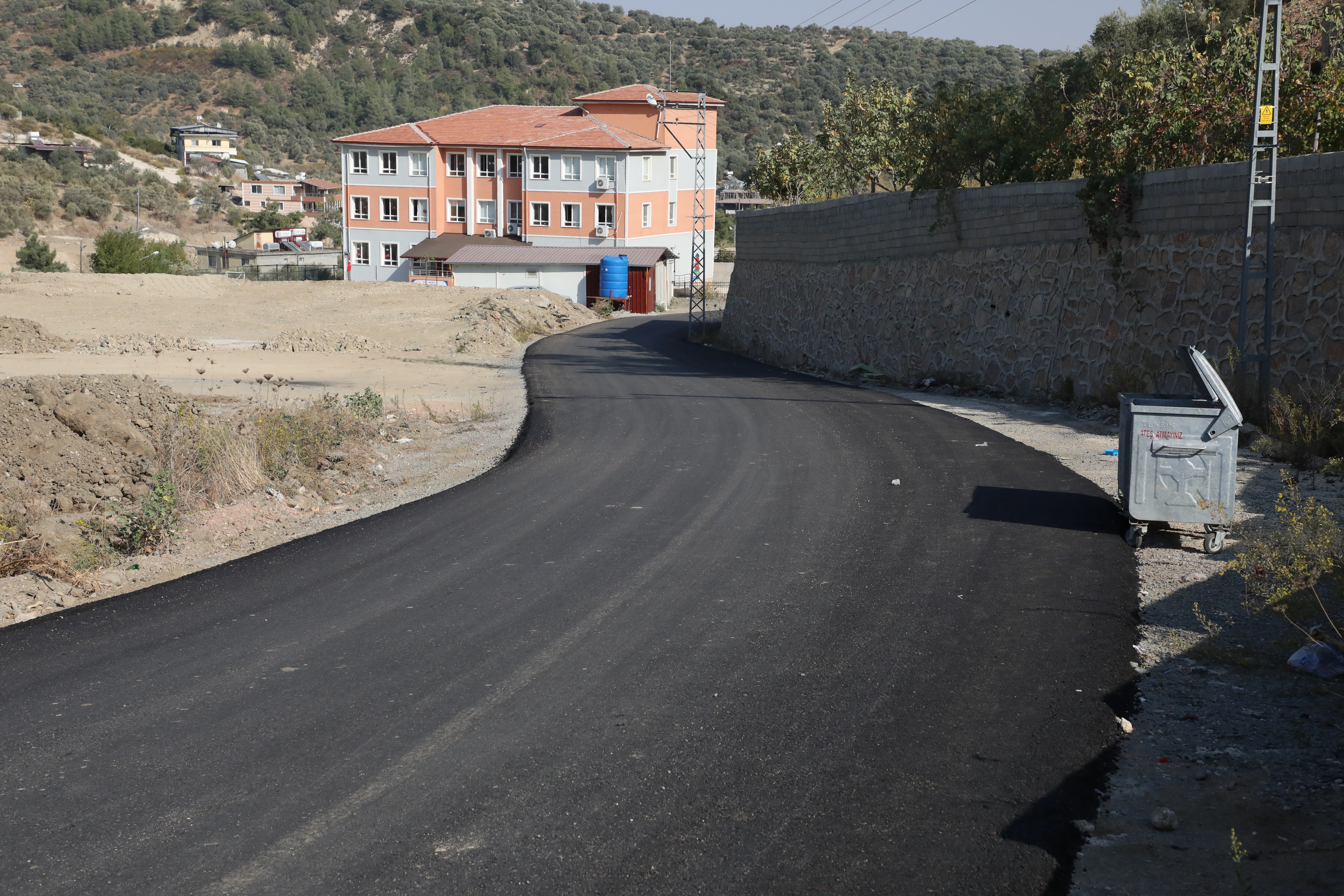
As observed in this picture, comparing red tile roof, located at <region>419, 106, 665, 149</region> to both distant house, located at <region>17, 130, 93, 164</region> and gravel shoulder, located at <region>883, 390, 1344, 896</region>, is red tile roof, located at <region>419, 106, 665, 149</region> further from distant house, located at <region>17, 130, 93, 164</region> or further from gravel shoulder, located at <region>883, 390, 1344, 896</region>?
gravel shoulder, located at <region>883, 390, 1344, 896</region>

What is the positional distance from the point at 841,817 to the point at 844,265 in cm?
2496

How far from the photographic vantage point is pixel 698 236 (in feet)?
268

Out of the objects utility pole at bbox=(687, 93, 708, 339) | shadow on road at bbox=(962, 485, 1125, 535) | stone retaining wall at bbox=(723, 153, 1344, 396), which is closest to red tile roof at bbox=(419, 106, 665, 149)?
utility pole at bbox=(687, 93, 708, 339)

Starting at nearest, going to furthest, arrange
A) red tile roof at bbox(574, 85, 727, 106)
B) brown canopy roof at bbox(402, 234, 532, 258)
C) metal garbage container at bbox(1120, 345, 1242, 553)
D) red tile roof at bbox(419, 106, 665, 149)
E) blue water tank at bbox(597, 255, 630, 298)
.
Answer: metal garbage container at bbox(1120, 345, 1242, 553), blue water tank at bbox(597, 255, 630, 298), brown canopy roof at bbox(402, 234, 532, 258), red tile roof at bbox(419, 106, 665, 149), red tile roof at bbox(574, 85, 727, 106)

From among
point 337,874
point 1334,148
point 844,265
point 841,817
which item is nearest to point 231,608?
point 337,874

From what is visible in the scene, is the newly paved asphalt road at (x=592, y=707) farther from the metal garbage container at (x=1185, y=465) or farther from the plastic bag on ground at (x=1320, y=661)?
the plastic bag on ground at (x=1320, y=661)

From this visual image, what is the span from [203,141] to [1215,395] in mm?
151330

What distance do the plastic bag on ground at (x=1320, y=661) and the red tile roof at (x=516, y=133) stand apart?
6509 centimetres

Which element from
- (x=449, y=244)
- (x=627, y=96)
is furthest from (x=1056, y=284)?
(x=627, y=96)

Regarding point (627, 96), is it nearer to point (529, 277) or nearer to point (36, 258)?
point (529, 277)

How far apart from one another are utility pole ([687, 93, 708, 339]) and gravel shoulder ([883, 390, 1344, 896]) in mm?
24889

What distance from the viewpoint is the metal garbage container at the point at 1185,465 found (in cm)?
948

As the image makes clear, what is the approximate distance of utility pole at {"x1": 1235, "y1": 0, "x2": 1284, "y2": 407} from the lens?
47.6 ft

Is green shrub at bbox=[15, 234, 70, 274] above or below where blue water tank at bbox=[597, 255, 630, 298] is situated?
above
